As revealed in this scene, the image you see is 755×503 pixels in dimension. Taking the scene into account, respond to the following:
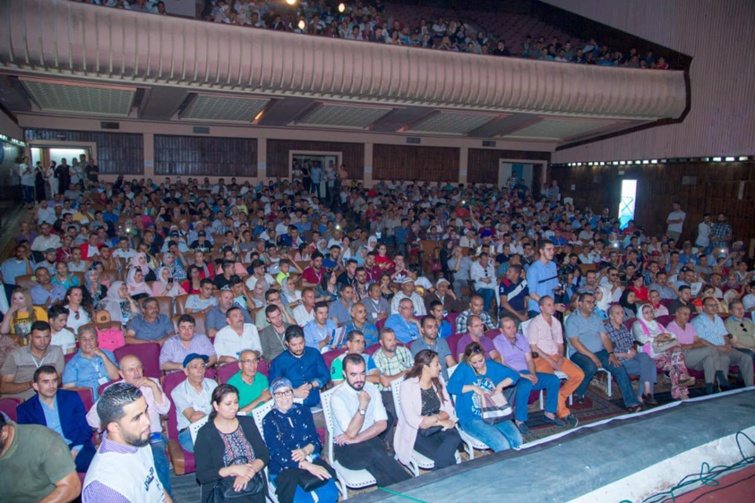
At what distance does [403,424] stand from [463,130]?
14.4 meters

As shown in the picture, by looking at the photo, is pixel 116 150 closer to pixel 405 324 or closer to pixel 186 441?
pixel 405 324

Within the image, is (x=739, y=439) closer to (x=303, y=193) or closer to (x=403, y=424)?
(x=403, y=424)

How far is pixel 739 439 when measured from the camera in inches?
139

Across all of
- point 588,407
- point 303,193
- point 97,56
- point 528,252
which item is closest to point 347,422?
point 588,407

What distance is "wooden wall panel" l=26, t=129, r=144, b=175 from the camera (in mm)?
15617

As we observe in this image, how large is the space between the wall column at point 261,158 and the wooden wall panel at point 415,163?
3776mm

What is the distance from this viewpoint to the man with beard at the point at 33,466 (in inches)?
106

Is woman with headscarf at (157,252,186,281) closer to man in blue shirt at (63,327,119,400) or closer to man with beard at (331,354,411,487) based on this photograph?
man in blue shirt at (63,327,119,400)

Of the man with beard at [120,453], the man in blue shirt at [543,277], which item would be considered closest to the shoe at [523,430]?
the man in blue shirt at [543,277]

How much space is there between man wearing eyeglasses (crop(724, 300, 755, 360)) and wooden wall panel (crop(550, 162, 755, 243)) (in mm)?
6690

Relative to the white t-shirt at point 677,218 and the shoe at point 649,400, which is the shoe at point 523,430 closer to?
the shoe at point 649,400

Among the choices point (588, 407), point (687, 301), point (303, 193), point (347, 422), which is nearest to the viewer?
point (347, 422)

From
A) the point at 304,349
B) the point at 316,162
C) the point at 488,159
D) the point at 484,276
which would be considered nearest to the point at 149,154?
the point at 316,162

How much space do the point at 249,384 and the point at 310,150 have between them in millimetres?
14219
